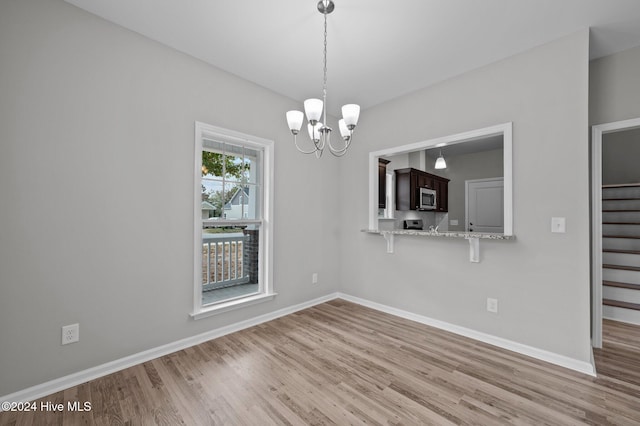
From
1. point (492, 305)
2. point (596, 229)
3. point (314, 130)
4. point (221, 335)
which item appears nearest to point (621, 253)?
point (596, 229)

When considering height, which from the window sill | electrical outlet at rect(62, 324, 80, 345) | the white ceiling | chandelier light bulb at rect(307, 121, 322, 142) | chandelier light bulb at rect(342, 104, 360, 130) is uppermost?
the white ceiling

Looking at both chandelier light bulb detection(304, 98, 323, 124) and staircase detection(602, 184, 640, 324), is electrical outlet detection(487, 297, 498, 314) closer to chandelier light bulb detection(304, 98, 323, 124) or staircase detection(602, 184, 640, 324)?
staircase detection(602, 184, 640, 324)

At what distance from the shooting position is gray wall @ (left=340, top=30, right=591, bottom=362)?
2.26 meters

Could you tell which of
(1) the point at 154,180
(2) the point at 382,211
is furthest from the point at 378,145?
(1) the point at 154,180

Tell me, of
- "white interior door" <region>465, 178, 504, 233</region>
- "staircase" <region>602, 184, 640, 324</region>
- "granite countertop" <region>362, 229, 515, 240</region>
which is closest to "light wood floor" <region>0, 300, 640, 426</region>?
"staircase" <region>602, 184, 640, 324</region>

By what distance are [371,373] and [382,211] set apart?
2636 millimetres

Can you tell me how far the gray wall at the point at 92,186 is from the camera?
1.82m

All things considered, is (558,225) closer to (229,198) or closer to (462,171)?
(229,198)

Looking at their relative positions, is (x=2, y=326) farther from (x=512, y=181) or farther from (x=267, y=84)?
(x=512, y=181)

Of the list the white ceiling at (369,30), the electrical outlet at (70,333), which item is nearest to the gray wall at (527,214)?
the white ceiling at (369,30)

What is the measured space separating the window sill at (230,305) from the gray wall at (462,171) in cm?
387

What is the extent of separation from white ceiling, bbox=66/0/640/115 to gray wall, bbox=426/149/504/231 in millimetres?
2718

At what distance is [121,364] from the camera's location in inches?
86.7

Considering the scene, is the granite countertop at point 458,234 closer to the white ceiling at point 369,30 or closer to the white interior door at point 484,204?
the white ceiling at point 369,30
